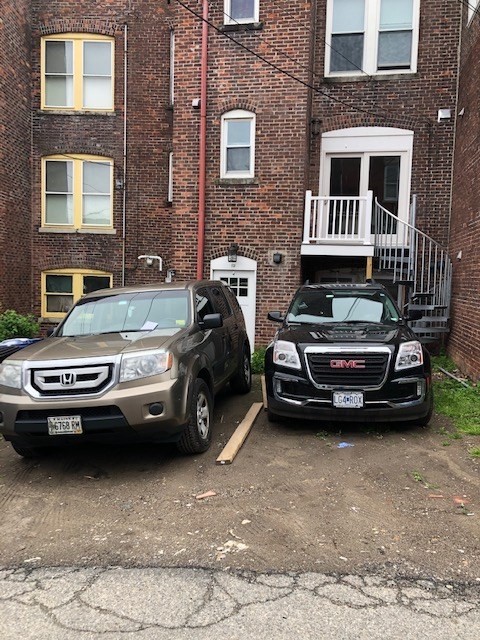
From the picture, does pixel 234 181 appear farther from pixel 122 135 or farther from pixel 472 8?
pixel 472 8

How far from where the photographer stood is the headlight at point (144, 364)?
175 inches

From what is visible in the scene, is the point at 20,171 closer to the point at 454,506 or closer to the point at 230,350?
the point at 230,350

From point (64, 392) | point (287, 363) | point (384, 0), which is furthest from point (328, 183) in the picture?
point (64, 392)

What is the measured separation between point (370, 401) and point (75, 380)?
3.06m

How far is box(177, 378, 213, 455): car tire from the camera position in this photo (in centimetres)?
484

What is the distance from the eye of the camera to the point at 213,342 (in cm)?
603

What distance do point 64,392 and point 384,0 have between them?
1195cm

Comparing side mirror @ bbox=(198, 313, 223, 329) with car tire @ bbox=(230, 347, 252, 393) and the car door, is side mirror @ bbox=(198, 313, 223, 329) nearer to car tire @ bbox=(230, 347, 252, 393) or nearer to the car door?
the car door

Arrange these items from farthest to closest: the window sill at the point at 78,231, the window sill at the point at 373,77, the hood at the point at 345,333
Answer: the window sill at the point at 78,231
the window sill at the point at 373,77
the hood at the point at 345,333

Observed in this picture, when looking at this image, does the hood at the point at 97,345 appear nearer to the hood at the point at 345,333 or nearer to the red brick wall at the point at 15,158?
the hood at the point at 345,333

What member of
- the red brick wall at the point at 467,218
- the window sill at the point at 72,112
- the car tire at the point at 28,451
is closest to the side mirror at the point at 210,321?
the car tire at the point at 28,451

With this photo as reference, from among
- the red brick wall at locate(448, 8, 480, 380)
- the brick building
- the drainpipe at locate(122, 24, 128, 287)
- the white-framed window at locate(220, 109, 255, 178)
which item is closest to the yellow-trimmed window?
the brick building

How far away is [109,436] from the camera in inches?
175

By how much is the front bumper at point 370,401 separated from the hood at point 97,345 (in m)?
1.53
